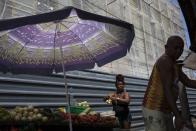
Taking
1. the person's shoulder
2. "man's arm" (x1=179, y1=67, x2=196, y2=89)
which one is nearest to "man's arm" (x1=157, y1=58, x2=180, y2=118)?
the person's shoulder

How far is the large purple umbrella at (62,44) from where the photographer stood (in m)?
5.37

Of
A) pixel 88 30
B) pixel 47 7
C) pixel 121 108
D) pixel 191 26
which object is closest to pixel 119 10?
pixel 47 7

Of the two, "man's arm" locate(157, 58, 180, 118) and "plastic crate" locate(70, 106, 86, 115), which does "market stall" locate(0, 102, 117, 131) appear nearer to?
"plastic crate" locate(70, 106, 86, 115)

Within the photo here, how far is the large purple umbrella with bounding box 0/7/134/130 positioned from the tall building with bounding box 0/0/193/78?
4.99ft

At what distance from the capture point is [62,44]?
5914mm

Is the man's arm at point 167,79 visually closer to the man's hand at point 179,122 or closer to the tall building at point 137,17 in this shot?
the man's hand at point 179,122

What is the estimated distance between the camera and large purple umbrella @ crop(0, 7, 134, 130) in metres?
5.37

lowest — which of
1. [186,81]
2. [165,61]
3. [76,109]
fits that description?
[76,109]

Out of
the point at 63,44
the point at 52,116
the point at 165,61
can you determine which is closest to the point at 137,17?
the point at 63,44

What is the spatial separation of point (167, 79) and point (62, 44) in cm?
257

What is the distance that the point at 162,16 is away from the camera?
61.1ft

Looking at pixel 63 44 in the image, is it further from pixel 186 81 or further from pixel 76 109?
pixel 186 81

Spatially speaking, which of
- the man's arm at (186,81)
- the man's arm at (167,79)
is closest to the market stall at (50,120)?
the man's arm at (186,81)

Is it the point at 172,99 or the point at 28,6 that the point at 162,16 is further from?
the point at 172,99
